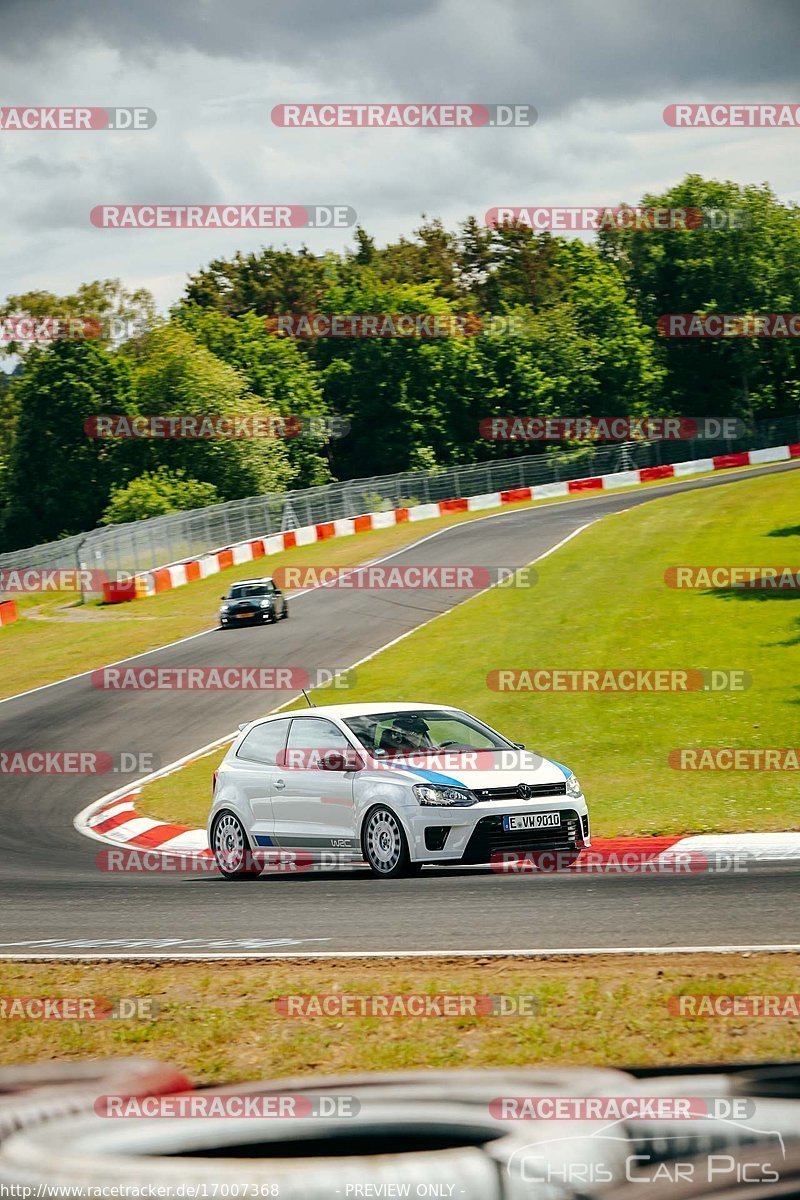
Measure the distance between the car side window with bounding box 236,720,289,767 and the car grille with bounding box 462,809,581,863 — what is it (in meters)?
2.45

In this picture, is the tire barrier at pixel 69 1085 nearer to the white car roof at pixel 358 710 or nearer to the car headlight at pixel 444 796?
the car headlight at pixel 444 796

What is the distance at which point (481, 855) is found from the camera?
39.7ft

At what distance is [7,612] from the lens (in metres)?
42.2

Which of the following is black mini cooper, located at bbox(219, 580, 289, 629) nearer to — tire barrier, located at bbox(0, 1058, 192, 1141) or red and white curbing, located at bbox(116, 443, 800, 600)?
red and white curbing, located at bbox(116, 443, 800, 600)

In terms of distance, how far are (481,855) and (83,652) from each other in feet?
80.9

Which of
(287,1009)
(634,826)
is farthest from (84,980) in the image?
(634,826)
